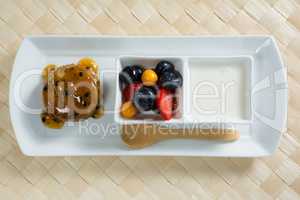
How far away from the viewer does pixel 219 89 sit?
725 mm

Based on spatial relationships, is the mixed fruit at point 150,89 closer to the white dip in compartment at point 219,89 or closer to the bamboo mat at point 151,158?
the white dip in compartment at point 219,89

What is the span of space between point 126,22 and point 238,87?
283 mm

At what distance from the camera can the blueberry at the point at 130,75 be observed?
2.35 ft

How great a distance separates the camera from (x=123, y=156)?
2.67 ft

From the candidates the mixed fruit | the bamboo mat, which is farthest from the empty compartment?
the bamboo mat

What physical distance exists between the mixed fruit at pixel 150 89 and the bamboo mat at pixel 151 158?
0.14m

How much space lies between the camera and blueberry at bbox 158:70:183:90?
70cm

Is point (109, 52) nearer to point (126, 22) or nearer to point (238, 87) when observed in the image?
point (126, 22)

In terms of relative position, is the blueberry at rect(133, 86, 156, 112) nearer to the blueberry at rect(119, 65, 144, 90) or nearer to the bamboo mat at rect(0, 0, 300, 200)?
the blueberry at rect(119, 65, 144, 90)

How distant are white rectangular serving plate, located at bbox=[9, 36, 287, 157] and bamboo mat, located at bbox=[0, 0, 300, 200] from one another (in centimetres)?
5

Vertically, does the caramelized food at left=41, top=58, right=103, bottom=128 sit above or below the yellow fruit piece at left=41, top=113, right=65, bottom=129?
above

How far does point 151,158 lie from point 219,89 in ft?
0.70

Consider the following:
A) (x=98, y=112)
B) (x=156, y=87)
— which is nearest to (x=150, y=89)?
(x=156, y=87)

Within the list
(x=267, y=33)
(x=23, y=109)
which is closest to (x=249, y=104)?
(x=267, y=33)
